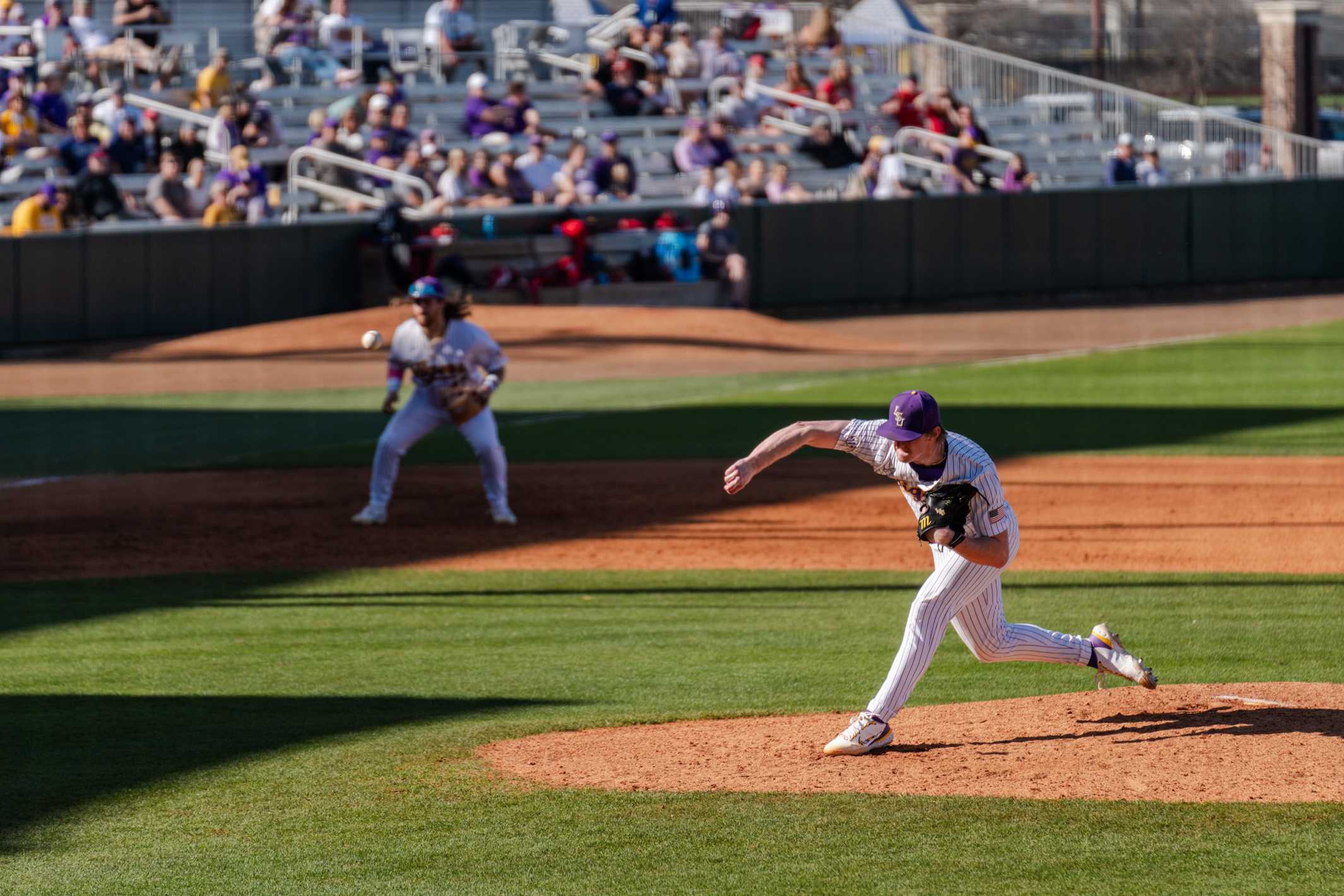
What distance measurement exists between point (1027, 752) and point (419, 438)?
22.7 ft

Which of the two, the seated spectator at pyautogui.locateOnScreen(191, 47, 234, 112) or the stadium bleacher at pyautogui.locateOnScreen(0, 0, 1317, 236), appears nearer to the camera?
the seated spectator at pyautogui.locateOnScreen(191, 47, 234, 112)

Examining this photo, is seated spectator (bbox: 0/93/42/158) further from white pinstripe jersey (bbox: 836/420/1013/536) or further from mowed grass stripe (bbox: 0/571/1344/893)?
white pinstripe jersey (bbox: 836/420/1013/536)

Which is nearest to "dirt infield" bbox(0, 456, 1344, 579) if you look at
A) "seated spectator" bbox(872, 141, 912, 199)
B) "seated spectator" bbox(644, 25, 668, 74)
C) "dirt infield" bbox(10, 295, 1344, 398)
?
"dirt infield" bbox(10, 295, 1344, 398)

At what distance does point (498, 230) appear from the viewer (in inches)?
1004

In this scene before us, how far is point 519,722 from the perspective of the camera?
7.66m

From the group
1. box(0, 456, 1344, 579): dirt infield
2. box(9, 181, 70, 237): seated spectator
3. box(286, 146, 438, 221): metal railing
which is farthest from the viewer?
box(286, 146, 438, 221): metal railing

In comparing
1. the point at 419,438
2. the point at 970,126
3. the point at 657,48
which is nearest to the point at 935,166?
the point at 970,126

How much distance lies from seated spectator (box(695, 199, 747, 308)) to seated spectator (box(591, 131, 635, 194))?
1.97 meters

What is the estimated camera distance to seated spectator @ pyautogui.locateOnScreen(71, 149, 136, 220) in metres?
23.6

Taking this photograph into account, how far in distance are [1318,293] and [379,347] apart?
2468 centimetres

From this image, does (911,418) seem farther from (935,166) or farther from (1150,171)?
(1150,171)

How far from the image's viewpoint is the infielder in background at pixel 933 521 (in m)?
6.21

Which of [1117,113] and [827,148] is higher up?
[1117,113]

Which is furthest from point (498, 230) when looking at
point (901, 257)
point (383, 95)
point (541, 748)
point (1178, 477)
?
point (541, 748)
